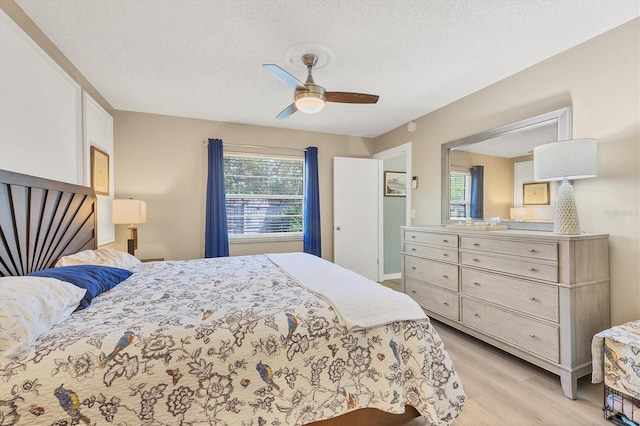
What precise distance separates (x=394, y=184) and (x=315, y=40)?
3.57 meters

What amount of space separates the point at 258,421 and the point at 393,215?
176 inches

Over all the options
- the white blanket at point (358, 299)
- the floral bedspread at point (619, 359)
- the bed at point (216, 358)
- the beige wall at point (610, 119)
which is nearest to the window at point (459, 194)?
the beige wall at point (610, 119)

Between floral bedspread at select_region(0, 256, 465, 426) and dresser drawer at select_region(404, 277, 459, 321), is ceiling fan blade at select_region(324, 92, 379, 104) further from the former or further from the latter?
dresser drawer at select_region(404, 277, 459, 321)

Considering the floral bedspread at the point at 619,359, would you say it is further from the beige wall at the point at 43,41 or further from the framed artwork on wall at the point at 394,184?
the beige wall at the point at 43,41

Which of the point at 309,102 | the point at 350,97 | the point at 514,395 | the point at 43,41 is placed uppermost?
the point at 43,41

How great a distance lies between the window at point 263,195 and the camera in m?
4.11

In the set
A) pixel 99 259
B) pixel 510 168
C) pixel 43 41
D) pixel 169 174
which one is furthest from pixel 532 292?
pixel 169 174

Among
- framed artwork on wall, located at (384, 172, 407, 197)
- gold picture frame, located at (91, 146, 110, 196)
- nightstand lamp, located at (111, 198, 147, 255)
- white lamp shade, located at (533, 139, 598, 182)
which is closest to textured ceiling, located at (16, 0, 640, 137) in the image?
gold picture frame, located at (91, 146, 110, 196)

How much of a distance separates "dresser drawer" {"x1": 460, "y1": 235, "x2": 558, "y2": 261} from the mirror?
49cm

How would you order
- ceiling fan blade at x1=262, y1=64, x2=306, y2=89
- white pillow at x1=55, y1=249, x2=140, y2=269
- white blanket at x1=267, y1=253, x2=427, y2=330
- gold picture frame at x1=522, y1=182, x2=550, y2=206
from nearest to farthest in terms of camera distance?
white blanket at x1=267, y1=253, x2=427, y2=330 → ceiling fan blade at x1=262, y1=64, x2=306, y2=89 → white pillow at x1=55, y1=249, x2=140, y2=269 → gold picture frame at x1=522, y1=182, x2=550, y2=206

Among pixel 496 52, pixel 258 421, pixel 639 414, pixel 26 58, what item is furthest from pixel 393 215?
pixel 26 58

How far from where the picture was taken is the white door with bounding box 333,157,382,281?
4.51 m

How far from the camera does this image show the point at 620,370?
1.58 meters

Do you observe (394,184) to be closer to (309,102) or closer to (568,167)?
(568,167)
